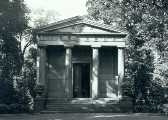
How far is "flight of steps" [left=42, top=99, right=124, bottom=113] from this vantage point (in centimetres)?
2305

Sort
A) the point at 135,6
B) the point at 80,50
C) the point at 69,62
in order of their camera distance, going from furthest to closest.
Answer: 1. the point at 80,50
2. the point at 69,62
3. the point at 135,6

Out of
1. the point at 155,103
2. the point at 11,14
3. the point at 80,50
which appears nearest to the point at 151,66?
the point at 155,103

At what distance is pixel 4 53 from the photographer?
30438 millimetres

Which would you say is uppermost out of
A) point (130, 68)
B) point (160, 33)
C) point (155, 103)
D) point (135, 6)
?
point (135, 6)

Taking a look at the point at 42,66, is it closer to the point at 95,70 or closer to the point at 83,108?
the point at 95,70

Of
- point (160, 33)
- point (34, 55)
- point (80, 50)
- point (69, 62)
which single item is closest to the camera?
point (160, 33)

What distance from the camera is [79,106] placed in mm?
23391

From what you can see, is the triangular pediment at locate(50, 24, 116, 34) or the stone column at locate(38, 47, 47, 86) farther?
the triangular pediment at locate(50, 24, 116, 34)

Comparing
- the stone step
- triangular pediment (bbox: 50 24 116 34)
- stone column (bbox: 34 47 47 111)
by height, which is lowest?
the stone step

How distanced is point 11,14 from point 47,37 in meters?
A: 6.47

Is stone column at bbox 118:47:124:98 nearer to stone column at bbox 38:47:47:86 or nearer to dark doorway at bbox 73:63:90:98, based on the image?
dark doorway at bbox 73:63:90:98

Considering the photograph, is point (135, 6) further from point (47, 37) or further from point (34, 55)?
point (34, 55)

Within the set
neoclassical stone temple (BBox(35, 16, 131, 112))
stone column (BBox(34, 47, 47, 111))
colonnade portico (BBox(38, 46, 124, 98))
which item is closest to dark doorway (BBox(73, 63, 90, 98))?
neoclassical stone temple (BBox(35, 16, 131, 112))

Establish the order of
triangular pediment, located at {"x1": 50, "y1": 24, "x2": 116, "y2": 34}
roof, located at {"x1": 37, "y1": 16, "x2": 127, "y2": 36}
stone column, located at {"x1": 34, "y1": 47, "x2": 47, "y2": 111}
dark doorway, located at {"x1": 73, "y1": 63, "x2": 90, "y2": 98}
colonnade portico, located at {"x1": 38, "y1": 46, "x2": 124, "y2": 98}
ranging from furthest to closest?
dark doorway, located at {"x1": 73, "y1": 63, "x2": 90, "y2": 98}, triangular pediment, located at {"x1": 50, "y1": 24, "x2": 116, "y2": 34}, roof, located at {"x1": 37, "y1": 16, "x2": 127, "y2": 36}, colonnade portico, located at {"x1": 38, "y1": 46, "x2": 124, "y2": 98}, stone column, located at {"x1": 34, "y1": 47, "x2": 47, "y2": 111}
